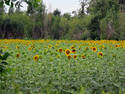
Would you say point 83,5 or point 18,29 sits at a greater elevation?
point 83,5

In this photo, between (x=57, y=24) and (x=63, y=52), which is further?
(x=57, y=24)

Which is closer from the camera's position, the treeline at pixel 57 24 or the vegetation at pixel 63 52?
the vegetation at pixel 63 52

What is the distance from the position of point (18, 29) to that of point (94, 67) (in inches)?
565

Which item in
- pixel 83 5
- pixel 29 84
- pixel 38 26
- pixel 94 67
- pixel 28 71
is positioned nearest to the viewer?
pixel 29 84

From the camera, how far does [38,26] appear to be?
18.0 meters

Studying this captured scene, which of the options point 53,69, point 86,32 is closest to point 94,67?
point 53,69

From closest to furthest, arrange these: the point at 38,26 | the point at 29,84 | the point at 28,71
Result: the point at 29,84
the point at 28,71
the point at 38,26

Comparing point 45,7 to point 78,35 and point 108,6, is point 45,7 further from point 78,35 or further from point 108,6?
point 108,6

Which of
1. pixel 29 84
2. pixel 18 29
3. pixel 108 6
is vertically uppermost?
pixel 108 6

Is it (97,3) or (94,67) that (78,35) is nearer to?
(97,3)

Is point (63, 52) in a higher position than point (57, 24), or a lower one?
lower

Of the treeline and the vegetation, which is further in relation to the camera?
the treeline

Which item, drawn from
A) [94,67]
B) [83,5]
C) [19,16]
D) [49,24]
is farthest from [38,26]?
[94,67]

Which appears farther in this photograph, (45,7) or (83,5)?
(83,5)
